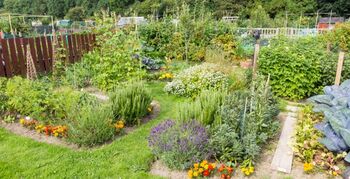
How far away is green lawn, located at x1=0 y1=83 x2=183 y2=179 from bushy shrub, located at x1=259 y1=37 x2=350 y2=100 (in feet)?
9.92

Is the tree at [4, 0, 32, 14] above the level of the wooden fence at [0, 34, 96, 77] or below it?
above

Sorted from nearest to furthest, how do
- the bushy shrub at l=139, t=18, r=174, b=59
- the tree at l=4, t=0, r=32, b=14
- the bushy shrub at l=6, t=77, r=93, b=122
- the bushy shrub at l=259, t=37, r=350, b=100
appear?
1. the bushy shrub at l=6, t=77, r=93, b=122
2. the bushy shrub at l=259, t=37, r=350, b=100
3. the bushy shrub at l=139, t=18, r=174, b=59
4. the tree at l=4, t=0, r=32, b=14

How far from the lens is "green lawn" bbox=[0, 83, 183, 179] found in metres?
2.74

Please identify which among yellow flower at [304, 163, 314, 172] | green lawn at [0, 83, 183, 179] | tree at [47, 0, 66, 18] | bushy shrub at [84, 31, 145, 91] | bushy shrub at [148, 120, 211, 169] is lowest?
green lawn at [0, 83, 183, 179]

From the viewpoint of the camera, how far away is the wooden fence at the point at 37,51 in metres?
5.77

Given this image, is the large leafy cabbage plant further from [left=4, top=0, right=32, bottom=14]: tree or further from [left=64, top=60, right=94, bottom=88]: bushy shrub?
[left=4, top=0, right=32, bottom=14]: tree

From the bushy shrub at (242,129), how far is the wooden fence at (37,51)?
190 inches

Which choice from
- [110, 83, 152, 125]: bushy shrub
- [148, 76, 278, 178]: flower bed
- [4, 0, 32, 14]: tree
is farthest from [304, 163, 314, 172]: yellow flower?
[4, 0, 32, 14]: tree

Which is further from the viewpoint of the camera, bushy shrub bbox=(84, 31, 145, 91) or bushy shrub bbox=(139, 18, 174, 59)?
bushy shrub bbox=(139, 18, 174, 59)

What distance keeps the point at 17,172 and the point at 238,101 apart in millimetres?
2575

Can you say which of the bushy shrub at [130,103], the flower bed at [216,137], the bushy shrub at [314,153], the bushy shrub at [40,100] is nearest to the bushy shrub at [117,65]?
the bushy shrub at [130,103]

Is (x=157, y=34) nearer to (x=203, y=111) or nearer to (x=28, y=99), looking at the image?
(x=28, y=99)

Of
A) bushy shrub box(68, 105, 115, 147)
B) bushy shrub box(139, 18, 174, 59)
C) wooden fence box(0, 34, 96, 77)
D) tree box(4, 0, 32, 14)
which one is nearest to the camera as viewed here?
bushy shrub box(68, 105, 115, 147)

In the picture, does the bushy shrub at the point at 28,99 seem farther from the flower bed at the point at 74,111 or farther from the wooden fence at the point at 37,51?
the wooden fence at the point at 37,51
